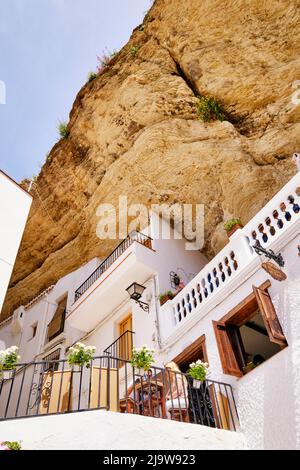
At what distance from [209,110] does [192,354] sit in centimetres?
813

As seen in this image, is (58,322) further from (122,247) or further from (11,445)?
(11,445)

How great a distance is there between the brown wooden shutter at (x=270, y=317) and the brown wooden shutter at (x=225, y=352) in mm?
→ 1170

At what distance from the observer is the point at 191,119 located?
1299cm

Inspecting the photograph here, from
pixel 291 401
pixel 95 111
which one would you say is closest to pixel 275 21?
pixel 95 111

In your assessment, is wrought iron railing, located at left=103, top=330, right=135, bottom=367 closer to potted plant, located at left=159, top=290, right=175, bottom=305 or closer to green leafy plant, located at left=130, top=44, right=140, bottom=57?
potted plant, located at left=159, top=290, right=175, bottom=305

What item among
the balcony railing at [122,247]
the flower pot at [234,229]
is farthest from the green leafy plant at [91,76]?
the flower pot at [234,229]

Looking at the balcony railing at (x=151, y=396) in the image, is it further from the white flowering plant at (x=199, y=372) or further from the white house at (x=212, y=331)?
the white flowering plant at (x=199, y=372)

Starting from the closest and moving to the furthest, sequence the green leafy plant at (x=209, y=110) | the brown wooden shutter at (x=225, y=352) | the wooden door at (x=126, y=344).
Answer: the brown wooden shutter at (x=225, y=352)
the wooden door at (x=126, y=344)
the green leafy plant at (x=209, y=110)

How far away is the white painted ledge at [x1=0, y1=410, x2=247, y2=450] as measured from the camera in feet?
16.9

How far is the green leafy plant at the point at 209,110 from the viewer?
12.7 meters

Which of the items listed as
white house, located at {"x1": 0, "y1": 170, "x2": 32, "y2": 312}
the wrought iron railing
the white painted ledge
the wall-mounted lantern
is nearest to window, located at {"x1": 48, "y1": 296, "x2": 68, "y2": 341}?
the wrought iron railing

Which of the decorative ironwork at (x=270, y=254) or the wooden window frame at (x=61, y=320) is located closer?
the decorative ironwork at (x=270, y=254)

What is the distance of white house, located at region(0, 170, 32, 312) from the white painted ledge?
110 inches

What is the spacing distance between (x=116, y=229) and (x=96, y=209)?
3.77 feet
